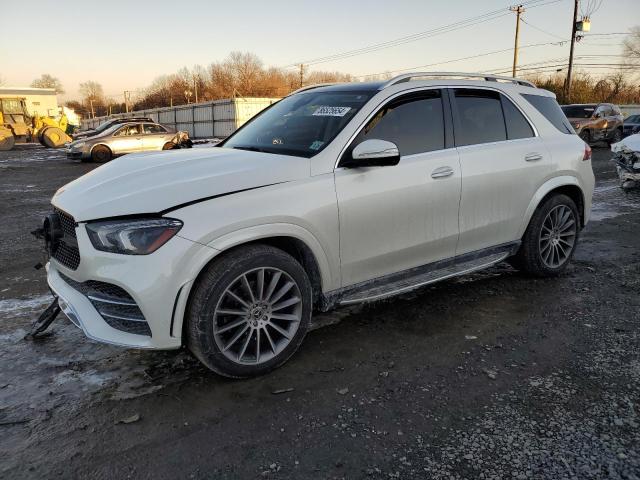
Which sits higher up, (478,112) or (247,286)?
(478,112)

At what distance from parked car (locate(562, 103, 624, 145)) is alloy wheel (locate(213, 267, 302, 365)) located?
65.3 feet

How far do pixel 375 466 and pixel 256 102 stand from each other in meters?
38.9

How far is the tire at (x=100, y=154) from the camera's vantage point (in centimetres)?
1902

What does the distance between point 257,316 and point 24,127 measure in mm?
37058

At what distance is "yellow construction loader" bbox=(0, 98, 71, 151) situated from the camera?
31.5m

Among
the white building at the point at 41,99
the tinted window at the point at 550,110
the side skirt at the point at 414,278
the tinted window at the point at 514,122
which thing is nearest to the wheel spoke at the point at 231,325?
the side skirt at the point at 414,278

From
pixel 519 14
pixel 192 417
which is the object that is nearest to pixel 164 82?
pixel 519 14

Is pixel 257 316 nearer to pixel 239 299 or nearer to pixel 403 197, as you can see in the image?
pixel 239 299

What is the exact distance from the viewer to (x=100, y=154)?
1923cm

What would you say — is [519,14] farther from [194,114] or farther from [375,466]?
[375,466]

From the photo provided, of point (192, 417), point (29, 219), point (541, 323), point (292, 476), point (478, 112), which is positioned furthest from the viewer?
point (29, 219)

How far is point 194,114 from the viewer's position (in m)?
43.4

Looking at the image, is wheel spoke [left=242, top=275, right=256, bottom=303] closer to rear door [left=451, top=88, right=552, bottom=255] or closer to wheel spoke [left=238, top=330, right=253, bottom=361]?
wheel spoke [left=238, top=330, right=253, bottom=361]

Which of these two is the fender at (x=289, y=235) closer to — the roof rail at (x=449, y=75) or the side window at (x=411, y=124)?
the side window at (x=411, y=124)
